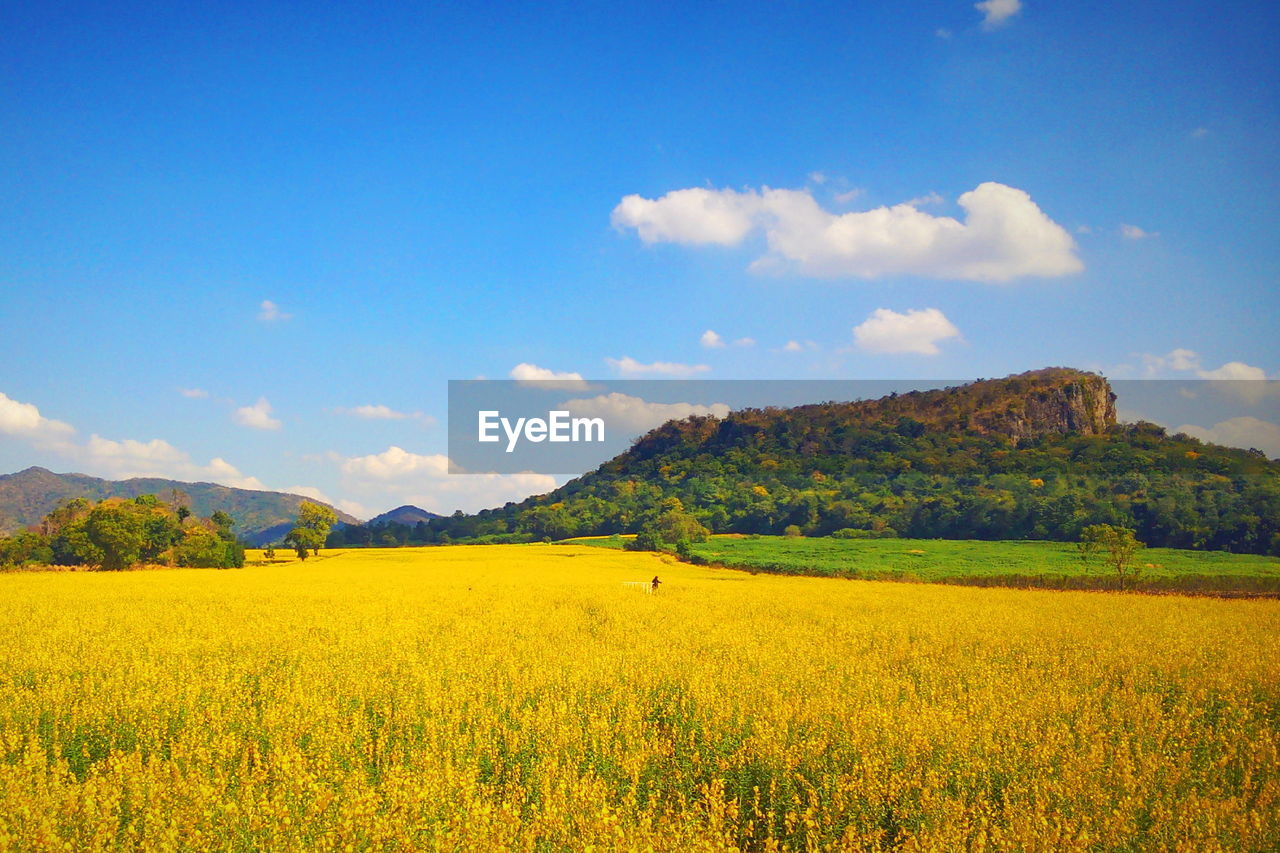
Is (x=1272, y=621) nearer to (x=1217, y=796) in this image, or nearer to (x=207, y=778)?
(x=1217, y=796)

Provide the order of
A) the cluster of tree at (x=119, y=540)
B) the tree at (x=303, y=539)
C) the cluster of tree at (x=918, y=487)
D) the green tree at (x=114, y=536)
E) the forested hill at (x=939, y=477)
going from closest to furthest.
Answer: the green tree at (x=114, y=536)
the cluster of tree at (x=119, y=540)
the tree at (x=303, y=539)
the cluster of tree at (x=918, y=487)
the forested hill at (x=939, y=477)

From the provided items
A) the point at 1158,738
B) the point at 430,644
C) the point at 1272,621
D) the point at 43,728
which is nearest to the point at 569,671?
the point at 430,644

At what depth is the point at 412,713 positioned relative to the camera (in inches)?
344

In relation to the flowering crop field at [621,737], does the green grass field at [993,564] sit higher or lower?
lower

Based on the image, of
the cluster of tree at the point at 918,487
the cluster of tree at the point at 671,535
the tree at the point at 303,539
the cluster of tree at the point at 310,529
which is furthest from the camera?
the cluster of tree at the point at 918,487

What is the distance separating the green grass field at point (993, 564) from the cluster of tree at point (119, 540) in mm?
36791

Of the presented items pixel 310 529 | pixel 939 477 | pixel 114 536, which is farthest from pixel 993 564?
pixel 114 536

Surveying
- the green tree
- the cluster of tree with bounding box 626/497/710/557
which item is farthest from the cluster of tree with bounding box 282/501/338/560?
the cluster of tree with bounding box 626/497/710/557

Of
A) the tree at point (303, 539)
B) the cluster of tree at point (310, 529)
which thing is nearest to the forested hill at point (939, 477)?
the cluster of tree at point (310, 529)

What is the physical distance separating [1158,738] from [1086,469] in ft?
310

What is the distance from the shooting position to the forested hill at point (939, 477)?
238ft

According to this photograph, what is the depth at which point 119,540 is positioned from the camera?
5184 cm

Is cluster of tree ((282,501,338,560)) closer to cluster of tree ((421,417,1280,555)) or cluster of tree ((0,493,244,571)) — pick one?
cluster of tree ((0,493,244,571))

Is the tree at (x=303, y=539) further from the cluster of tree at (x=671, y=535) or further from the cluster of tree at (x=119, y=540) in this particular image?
the cluster of tree at (x=671, y=535)
